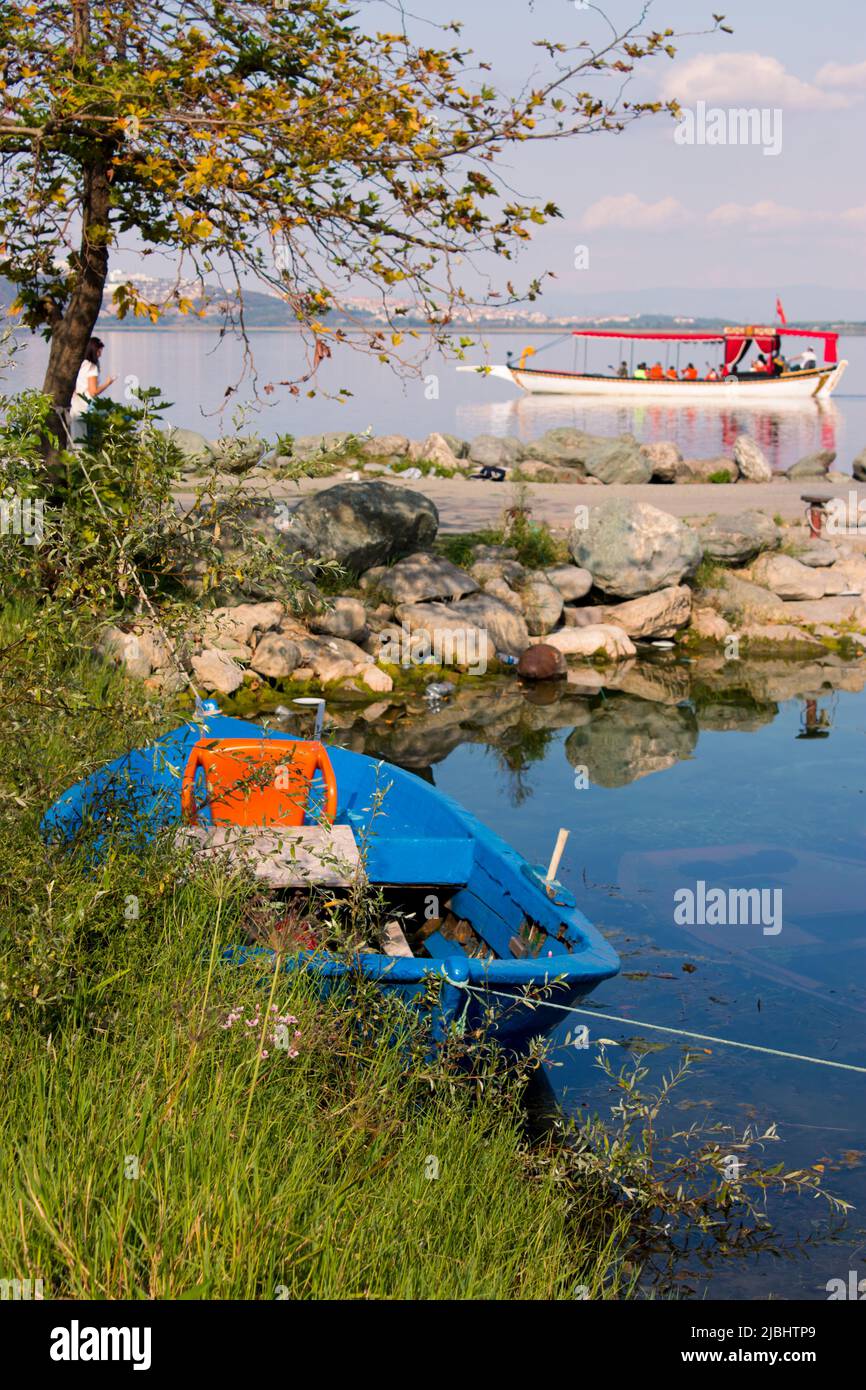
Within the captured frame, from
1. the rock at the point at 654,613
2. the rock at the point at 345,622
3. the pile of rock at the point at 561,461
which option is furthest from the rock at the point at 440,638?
the pile of rock at the point at 561,461

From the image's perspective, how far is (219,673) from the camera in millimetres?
13016

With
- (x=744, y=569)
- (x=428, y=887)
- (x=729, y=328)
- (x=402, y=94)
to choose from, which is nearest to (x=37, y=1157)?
(x=428, y=887)

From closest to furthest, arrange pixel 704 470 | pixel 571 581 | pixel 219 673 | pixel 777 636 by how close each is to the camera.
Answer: pixel 219 673 → pixel 571 581 → pixel 777 636 → pixel 704 470

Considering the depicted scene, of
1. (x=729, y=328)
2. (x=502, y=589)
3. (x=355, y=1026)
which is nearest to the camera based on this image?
(x=355, y=1026)

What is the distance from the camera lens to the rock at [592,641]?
51.2 ft

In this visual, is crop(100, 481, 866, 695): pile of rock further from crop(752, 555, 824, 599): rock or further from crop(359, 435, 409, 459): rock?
crop(359, 435, 409, 459): rock

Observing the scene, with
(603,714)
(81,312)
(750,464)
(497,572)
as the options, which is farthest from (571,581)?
(750,464)

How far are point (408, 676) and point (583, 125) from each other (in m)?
5.94

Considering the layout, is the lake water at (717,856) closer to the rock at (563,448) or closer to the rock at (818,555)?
the rock at (818,555)

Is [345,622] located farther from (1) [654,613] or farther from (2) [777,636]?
(2) [777,636]

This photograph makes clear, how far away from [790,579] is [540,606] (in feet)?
11.4

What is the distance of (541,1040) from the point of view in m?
5.90

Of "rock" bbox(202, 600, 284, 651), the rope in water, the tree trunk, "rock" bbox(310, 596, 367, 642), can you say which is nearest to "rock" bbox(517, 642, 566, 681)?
"rock" bbox(310, 596, 367, 642)

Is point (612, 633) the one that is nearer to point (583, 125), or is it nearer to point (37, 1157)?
point (583, 125)
